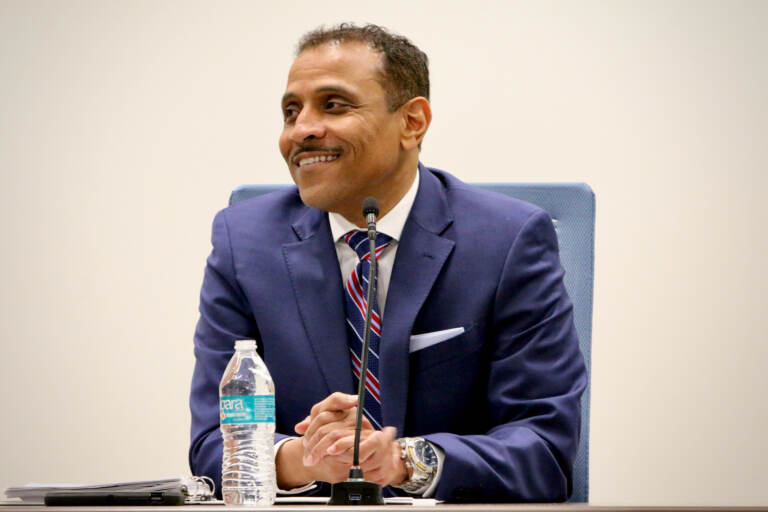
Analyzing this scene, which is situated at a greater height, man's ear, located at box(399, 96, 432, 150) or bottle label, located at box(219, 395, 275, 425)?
man's ear, located at box(399, 96, 432, 150)

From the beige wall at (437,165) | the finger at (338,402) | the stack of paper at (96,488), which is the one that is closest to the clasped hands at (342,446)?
the finger at (338,402)

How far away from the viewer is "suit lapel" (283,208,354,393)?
6.98ft

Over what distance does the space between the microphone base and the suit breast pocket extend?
78cm

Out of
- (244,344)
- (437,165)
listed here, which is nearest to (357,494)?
(244,344)

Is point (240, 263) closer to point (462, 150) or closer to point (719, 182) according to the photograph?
point (462, 150)

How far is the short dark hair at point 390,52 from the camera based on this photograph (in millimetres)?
2334

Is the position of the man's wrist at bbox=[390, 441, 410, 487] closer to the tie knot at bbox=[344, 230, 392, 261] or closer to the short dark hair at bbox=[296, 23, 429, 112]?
the tie knot at bbox=[344, 230, 392, 261]

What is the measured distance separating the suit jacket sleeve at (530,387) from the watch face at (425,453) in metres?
0.02

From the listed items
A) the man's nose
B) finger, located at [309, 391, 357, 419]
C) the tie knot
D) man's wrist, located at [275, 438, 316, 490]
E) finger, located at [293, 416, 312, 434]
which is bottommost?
man's wrist, located at [275, 438, 316, 490]

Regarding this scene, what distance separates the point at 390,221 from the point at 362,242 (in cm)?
9

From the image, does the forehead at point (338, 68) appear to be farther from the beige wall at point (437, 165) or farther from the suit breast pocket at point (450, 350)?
the beige wall at point (437, 165)

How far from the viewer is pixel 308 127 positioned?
2254 millimetres

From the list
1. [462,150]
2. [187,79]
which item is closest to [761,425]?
[462,150]

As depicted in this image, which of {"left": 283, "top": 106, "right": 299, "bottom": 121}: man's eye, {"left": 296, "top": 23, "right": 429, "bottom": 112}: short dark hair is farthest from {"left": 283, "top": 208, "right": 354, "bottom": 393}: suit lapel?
{"left": 296, "top": 23, "right": 429, "bottom": 112}: short dark hair
